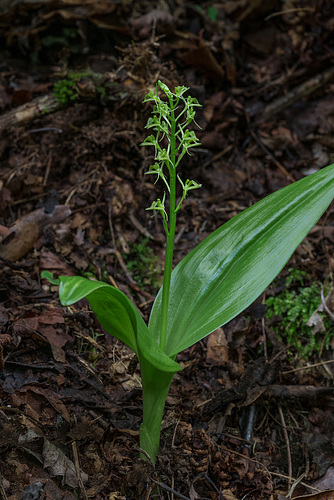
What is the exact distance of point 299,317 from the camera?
240cm

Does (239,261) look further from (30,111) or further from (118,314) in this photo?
(30,111)

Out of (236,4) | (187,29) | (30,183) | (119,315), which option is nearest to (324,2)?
(236,4)

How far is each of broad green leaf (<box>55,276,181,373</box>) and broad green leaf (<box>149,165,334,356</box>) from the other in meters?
0.12

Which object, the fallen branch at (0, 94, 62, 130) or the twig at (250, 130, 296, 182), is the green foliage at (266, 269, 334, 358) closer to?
the twig at (250, 130, 296, 182)

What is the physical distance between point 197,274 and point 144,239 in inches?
42.6

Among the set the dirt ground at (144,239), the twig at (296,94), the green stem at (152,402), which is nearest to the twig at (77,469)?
the dirt ground at (144,239)

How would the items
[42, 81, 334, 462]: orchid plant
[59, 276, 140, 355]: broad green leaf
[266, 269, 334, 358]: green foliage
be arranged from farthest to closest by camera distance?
[266, 269, 334, 358]: green foliage < [42, 81, 334, 462]: orchid plant < [59, 276, 140, 355]: broad green leaf

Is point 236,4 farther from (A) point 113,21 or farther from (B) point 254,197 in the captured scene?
(B) point 254,197

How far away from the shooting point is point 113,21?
338cm

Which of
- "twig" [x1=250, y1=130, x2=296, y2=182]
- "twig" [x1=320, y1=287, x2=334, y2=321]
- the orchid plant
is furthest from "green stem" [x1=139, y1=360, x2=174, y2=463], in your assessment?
"twig" [x1=250, y1=130, x2=296, y2=182]

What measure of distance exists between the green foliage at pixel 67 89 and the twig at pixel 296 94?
4.79ft

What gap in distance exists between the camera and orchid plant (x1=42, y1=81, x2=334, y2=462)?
146 centimetres

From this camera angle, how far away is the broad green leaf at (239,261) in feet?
4.89

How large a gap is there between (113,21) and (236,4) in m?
1.23
